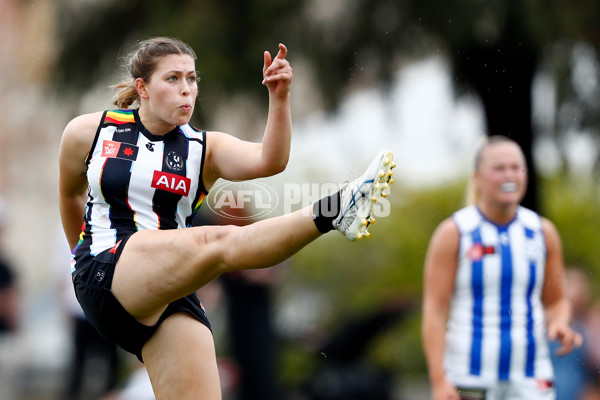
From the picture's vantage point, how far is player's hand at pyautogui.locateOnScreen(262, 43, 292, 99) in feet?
10.6

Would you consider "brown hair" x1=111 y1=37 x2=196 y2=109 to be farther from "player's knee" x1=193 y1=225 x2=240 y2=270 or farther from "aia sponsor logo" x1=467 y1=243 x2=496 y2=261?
"aia sponsor logo" x1=467 y1=243 x2=496 y2=261

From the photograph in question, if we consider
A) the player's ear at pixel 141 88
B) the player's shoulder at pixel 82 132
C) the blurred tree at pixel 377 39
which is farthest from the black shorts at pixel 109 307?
the blurred tree at pixel 377 39

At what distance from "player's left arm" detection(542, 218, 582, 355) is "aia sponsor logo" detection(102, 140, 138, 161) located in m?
2.05

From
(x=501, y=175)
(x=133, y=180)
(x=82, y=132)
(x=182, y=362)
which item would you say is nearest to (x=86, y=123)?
(x=82, y=132)

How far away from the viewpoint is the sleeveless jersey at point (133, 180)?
3.34m

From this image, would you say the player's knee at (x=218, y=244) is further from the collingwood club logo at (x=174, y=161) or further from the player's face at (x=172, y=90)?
the player's face at (x=172, y=90)

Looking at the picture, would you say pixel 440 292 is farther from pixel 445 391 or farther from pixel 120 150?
pixel 120 150

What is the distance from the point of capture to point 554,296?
4.39 metres

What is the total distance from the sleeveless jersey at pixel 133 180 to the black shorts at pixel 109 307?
0.06 m

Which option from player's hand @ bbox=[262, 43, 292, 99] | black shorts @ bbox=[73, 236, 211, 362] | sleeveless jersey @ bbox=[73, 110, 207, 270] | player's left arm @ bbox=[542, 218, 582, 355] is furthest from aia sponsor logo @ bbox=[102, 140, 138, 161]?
player's left arm @ bbox=[542, 218, 582, 355]

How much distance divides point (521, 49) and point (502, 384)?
8.01 ft

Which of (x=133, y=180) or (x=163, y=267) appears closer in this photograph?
(x=163, y=267)

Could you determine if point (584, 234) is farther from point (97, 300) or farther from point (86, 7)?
point (97, 300)

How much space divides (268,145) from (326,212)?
0.47 metres
